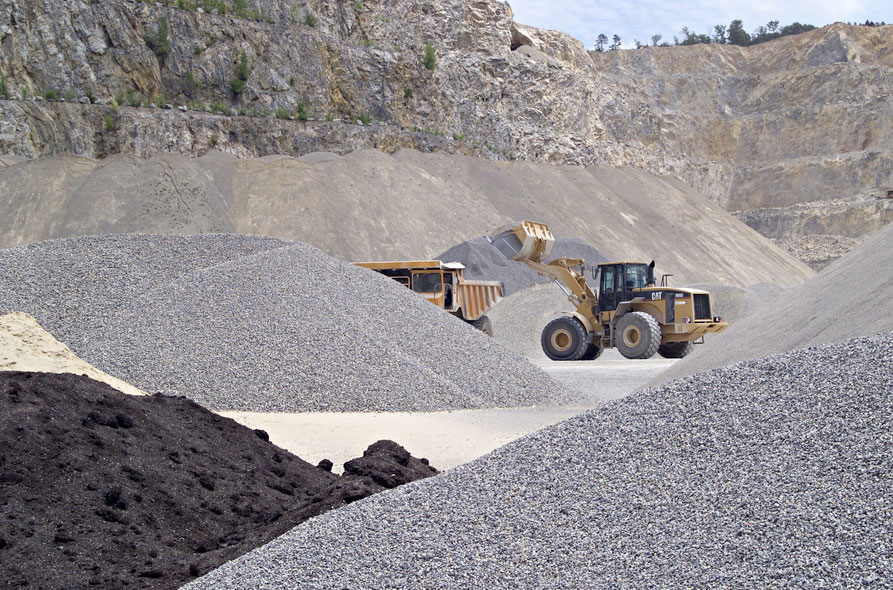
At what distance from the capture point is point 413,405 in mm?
10961

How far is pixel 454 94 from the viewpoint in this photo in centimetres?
4716

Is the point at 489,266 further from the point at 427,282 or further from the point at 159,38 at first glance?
the point at 159,38

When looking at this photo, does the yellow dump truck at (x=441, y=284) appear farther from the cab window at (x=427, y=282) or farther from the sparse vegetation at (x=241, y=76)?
the sparse vegetation at (x=241, y=76)

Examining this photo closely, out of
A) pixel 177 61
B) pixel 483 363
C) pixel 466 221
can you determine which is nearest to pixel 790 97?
pixel 466 221

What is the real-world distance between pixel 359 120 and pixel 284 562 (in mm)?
39641

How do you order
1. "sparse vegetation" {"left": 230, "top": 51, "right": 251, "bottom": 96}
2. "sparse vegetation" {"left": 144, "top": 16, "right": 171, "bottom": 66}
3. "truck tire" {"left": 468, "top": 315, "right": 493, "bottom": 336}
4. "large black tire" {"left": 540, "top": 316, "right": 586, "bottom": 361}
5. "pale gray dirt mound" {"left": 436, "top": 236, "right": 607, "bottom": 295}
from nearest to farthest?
"large black tire" {"left": 540, "top": 316, "right": 586, "bottom": 361}
"truck tire" {"left": 468, "top": 315, "right": 493, "bottom": 336}
"pale gray dirt mound" {"left": 436, "top": 236, "right": 607, "bottom": 295}
"sparse vegetation" {"left": 144, "top": 16, "right": 171, "bottom": 66}
"sparse vegetation" {"left": 230, "top": 51, "right": 251, "bottom": 96}

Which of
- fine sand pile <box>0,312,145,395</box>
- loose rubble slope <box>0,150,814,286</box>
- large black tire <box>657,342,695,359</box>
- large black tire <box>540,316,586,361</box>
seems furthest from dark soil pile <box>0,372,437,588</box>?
loose rubble slope <box>0,150,814,286</box>

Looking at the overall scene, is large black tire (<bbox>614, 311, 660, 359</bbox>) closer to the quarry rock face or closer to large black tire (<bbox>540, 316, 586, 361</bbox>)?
large black tire (<bbox>540, 316, 586, 361</bbox>)

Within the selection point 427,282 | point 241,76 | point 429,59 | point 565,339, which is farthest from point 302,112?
point 565,339

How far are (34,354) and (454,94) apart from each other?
130 feet

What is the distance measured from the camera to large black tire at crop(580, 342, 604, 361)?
19.1m

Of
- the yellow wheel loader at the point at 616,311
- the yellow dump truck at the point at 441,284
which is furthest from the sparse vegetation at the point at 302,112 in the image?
the yellow wheel loader at the point at 616,311

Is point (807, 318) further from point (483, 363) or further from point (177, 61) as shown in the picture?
point (177, 61)

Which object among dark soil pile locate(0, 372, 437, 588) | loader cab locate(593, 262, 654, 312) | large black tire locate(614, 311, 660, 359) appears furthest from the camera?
loader cab locate(593, 262, 654, 312)
